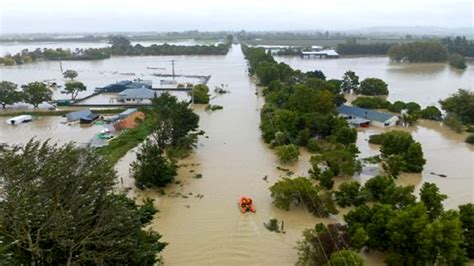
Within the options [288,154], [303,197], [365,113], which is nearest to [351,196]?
[303,197]

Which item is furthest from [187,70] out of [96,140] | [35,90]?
[96,140]

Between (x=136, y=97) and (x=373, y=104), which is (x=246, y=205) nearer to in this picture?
(x=373, y=104)

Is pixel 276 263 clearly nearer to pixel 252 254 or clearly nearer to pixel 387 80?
pixel 252 254

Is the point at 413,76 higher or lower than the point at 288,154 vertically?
higher

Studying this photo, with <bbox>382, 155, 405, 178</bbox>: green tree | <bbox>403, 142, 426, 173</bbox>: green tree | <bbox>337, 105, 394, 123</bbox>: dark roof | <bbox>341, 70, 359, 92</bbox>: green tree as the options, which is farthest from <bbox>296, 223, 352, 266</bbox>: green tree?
<bbox>341, 70, 359, 92</bbox>: green tree

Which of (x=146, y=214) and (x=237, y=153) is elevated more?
(x=146, y=214)
